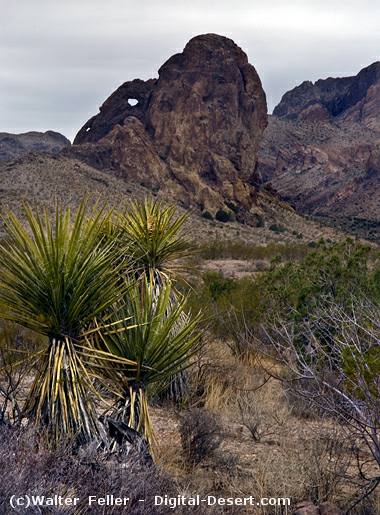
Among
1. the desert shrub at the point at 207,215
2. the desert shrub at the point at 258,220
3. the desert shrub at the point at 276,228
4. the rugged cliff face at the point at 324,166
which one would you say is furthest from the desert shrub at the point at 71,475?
the rugged cliff face at the point at 324,166

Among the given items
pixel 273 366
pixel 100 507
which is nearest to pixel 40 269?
pixel 100 507

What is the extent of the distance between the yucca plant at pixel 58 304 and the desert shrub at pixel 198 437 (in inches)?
58.6

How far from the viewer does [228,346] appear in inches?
492

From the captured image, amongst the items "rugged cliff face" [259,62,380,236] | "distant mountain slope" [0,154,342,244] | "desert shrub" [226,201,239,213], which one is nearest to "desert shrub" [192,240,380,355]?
"distant mountain slope" [0,154,342,244]

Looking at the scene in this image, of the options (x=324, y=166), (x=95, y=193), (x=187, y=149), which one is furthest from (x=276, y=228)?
(x=324, y=166)

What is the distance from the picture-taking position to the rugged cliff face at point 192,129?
60844mm

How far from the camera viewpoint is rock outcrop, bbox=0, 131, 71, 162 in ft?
392

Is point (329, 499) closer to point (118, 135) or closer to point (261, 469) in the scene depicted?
point (261, 469)

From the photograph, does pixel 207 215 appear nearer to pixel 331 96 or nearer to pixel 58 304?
pixel 58 304

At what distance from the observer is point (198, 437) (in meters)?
6.69

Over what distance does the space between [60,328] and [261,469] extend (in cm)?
235

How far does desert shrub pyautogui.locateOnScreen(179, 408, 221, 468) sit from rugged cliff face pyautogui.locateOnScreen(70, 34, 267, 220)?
52974 mm

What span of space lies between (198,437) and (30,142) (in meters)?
128

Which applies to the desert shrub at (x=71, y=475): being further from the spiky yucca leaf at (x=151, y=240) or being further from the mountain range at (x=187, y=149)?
the mountain range at (x=187, y=149)
